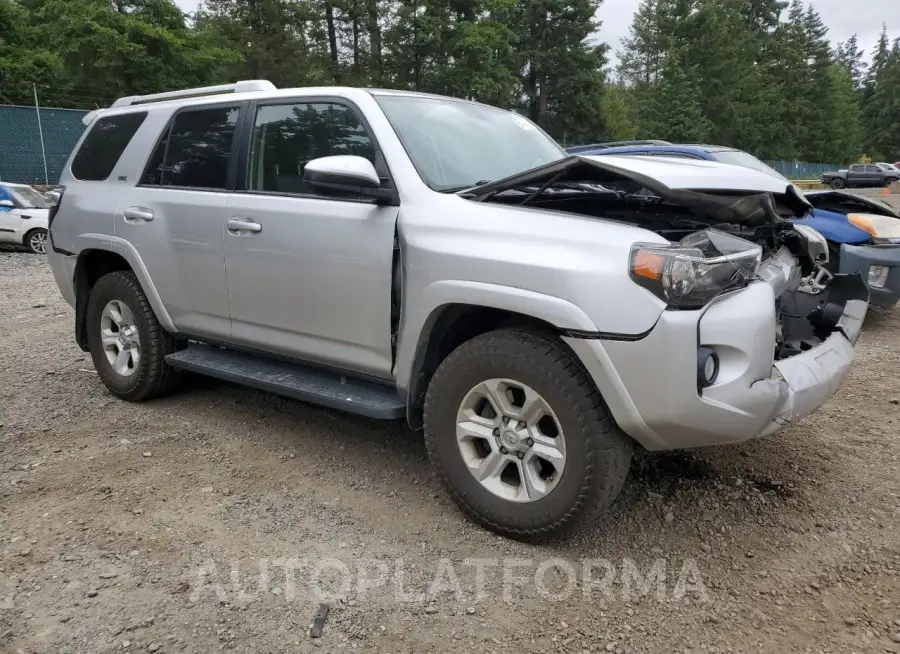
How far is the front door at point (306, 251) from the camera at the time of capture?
3188mm

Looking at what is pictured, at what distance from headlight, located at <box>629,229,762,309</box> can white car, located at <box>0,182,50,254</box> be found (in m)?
13.8

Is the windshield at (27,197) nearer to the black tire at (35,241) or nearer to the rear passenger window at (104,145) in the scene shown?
the black tire at (35,241)

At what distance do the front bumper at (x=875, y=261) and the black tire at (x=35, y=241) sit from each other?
1377 cm

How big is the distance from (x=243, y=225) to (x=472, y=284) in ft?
4.89

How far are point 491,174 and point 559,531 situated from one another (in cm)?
175

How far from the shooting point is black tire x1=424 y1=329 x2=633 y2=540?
2594 mm

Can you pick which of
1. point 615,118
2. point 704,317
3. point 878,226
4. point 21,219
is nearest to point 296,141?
point 704,317

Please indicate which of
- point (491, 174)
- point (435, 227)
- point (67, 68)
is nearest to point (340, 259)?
point (435, 227)

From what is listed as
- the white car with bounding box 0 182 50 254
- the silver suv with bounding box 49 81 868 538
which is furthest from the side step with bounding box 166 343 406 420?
the white car with bounding box 0 182 50 254

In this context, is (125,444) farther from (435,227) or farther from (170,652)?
(435,227)

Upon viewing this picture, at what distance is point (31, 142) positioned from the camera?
1816 centimetres

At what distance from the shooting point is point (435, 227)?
2.96 meters

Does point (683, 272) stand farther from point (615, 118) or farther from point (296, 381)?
point (615, 118)

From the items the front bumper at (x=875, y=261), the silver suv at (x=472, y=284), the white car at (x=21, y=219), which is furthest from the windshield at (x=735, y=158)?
the white car at (x=21, y=219)
